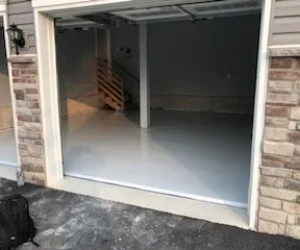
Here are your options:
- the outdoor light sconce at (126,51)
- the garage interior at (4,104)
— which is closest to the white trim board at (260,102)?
the garage interior at (4,104)

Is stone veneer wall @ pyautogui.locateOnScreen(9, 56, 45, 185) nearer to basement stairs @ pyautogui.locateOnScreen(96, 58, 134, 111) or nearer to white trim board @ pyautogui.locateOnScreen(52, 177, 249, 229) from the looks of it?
white trim board @ pyautogui.locateOnScreen(52, 177, 249, 229)

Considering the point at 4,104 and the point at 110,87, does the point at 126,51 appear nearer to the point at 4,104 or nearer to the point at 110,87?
the point at 110,87

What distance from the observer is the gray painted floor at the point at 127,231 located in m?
2.45

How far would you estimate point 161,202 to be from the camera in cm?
318

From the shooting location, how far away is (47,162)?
3689 mm

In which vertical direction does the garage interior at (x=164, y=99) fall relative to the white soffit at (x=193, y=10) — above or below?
below

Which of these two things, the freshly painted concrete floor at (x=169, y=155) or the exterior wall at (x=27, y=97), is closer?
the exterior wall at (x=27, y=97)

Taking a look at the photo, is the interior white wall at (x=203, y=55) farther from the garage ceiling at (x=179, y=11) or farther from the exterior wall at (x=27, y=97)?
the exterior wall at (x=27, y=97)

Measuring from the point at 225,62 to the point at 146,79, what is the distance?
368cm

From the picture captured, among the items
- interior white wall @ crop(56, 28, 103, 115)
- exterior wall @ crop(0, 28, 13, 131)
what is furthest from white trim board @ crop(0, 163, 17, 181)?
interior white wall @ crop(56, 28, 103, 115)

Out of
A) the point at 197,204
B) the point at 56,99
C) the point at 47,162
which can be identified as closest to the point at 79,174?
the point at 47,162

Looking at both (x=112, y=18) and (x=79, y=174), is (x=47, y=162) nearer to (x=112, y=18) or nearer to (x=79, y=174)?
(x=79, y=174)

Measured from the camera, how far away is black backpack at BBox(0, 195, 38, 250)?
242 cm

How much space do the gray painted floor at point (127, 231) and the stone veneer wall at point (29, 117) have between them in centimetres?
65
